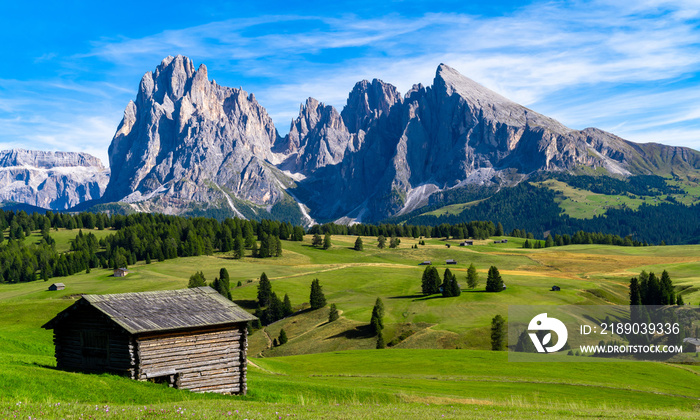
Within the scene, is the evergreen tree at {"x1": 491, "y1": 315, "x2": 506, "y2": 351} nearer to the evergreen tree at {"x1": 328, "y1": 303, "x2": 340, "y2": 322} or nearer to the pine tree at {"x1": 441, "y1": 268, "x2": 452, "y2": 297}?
the evergreen tree at {"x1": 328, "y1": 303, "x2": 340, "y2": 322}

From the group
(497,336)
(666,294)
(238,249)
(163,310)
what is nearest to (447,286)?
(497,336)

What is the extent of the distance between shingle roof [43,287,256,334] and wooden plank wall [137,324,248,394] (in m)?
0.79

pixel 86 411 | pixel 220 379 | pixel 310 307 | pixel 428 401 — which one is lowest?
pixel 310 307

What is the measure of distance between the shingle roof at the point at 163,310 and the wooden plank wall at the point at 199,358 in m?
0.79

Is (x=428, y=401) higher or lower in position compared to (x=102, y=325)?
lower

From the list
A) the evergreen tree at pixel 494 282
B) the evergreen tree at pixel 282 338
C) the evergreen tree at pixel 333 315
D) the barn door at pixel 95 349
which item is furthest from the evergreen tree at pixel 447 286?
the barn door at pixel 95 349

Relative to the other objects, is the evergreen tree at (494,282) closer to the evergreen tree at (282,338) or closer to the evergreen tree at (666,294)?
the evergreen tree at (666,294)

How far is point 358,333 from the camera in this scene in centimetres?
9438

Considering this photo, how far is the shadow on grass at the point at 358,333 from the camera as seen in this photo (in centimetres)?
9317

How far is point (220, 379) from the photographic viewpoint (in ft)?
110

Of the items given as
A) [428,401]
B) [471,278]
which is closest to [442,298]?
[471,278]

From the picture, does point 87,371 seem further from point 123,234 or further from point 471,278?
point 123,234

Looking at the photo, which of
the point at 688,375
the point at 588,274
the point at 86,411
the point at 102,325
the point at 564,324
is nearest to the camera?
the point at 86,411

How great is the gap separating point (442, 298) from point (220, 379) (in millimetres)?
91287
